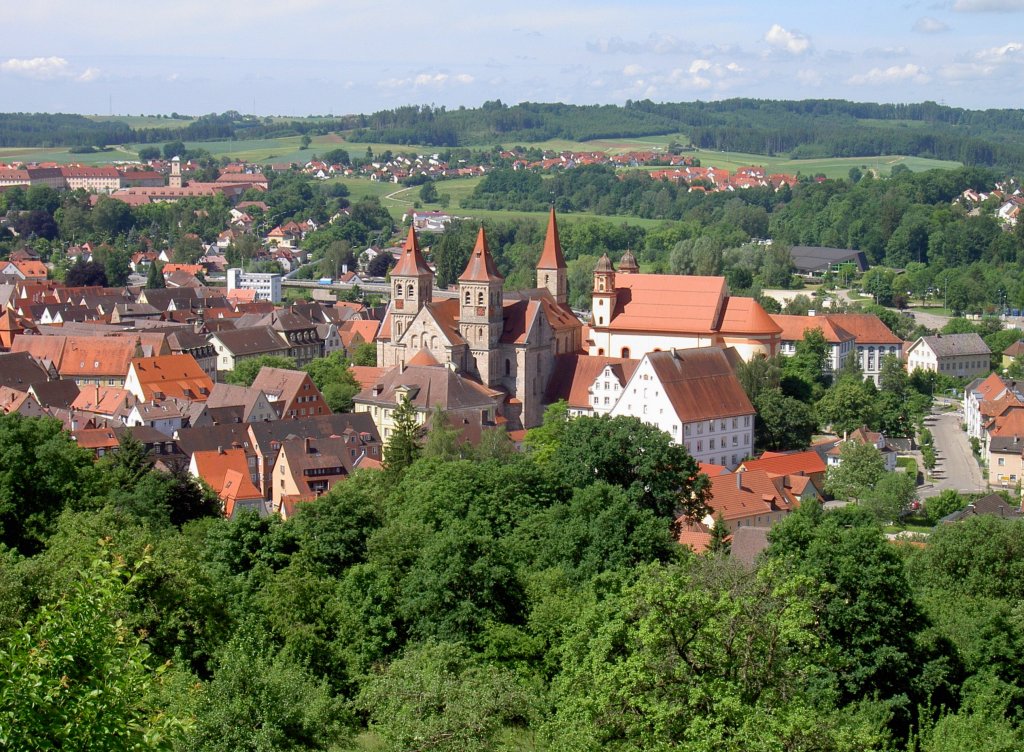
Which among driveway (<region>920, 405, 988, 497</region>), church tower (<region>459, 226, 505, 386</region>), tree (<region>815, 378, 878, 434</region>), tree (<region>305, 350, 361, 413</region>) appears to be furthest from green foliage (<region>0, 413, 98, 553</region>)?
tree (<region>815, 378, 878, 434</region>)

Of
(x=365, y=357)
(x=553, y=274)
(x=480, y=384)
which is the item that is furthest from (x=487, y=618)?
(x=365, y=357)

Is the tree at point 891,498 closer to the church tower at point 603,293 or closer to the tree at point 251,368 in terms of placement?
the church tower at point 603,293

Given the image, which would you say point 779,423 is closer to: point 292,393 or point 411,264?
point 411,264

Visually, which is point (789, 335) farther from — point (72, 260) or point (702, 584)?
point (72, 260)

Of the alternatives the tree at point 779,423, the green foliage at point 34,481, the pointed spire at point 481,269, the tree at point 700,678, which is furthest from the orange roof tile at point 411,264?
the tree at point 700,678

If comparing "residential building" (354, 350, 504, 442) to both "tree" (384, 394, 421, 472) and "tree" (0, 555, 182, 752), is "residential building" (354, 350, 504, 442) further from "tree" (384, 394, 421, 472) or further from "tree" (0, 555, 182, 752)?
"tree" (0, 555, 182, 752)

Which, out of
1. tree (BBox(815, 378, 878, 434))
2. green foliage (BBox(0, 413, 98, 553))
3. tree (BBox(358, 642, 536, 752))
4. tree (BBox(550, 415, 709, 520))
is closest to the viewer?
tree (BBox(358, 642, 536, 752))

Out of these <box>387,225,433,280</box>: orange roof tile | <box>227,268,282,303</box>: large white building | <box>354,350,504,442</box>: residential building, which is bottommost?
<box>227,268,282,303</box>: large white building

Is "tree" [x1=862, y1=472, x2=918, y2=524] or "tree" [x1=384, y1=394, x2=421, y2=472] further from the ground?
"tree" [x1=384, y1=394, x2=421, y2=472]
